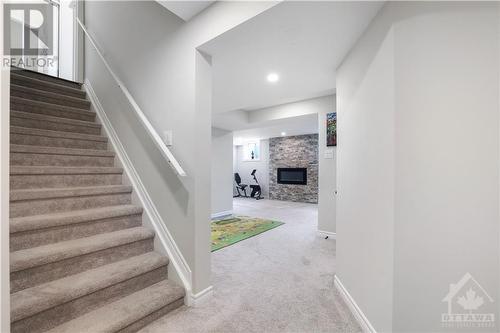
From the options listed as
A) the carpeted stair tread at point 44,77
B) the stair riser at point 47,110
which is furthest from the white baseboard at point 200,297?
the carpeted stair tread at point 44,77

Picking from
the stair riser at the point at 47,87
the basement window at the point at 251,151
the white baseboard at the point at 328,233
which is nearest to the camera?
the stair riser at the point at 47,87

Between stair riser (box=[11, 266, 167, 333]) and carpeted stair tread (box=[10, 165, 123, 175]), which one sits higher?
carpeted stair tread (box=[10, 165, 123, 175])

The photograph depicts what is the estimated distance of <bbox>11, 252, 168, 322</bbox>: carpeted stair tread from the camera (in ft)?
3.77

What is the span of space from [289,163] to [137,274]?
6537 millimetres

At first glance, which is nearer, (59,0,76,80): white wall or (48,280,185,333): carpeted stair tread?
(48,280,185,333): carpeted stair tread

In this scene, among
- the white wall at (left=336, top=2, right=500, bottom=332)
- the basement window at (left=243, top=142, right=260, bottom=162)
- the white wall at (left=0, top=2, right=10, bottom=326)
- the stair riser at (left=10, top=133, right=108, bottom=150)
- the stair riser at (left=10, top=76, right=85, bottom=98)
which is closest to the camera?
the white wall at (left=0, top=2, right=10, bottom=326)

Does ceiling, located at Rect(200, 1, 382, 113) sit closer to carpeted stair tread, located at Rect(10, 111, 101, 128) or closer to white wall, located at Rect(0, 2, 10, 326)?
white wall, located at Rect(0, 2, 10, 326)

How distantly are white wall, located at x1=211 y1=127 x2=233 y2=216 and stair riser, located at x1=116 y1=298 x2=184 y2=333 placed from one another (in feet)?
11.0

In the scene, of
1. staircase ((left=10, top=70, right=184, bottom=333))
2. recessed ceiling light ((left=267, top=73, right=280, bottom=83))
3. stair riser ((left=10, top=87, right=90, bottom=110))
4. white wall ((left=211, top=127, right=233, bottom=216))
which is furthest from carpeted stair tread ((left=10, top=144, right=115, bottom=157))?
white wall ((left=211, top=127, right=233, bottom=216))

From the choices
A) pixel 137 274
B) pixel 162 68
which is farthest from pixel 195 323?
pixel 162 68

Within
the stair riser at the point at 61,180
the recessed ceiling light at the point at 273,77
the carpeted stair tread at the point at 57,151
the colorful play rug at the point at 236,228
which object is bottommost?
the colorful play rug at the point at 236,228

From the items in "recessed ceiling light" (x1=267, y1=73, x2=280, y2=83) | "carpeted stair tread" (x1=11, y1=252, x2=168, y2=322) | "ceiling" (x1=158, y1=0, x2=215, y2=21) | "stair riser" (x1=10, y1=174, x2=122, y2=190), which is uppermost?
"ceiling" (x1=158, y1=0, x2=215, y2=21)

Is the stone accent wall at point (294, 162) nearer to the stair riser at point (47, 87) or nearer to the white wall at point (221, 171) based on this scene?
the white wall at point (221, 171)

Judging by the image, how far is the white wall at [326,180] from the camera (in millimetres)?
3432
